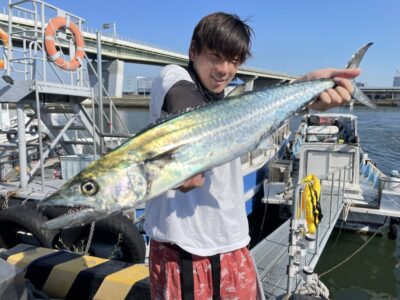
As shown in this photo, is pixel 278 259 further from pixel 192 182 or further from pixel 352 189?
pixel 352 189

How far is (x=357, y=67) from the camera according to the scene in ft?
6.81

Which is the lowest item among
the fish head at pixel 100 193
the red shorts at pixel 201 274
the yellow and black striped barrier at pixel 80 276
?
the yellow and black striped barrier at pixel 80 276

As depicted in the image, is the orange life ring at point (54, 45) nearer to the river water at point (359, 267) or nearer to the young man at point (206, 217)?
the young man at point (206, 217)

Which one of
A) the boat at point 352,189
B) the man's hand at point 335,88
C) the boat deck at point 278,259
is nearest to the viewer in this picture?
the man's hand at point 335,88

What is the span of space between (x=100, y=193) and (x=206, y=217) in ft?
2.00

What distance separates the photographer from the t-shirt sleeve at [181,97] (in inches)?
56.9

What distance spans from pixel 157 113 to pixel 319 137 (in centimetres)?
1242

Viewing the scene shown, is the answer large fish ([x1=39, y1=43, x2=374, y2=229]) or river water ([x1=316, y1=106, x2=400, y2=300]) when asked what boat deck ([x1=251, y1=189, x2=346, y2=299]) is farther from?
large fish ([x1=39, y1=43, x2=374, y2=229])

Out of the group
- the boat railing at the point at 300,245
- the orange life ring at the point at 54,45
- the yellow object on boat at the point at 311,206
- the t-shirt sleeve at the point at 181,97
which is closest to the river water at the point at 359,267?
the boat railing at the point at 300,245

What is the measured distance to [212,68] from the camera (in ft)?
5.51

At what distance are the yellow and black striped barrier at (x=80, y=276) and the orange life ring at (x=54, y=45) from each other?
4319mm

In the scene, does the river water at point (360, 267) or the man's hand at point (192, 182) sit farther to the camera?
the river water at point (360, 267)

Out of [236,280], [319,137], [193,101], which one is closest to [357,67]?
[193,101]

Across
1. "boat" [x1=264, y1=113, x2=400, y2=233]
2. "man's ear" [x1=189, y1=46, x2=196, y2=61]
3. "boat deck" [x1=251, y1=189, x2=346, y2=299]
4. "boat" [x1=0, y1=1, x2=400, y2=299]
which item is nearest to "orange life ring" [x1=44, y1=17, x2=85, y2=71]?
"boat" [x1=0, y1=1, x2=400, y2=299]
